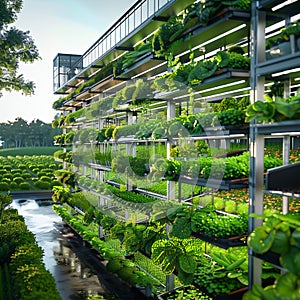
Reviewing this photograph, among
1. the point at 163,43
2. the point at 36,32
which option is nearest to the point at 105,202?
the point at 163,43

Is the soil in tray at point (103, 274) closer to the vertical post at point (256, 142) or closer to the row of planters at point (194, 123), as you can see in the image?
the row of planters at point (194, 123)

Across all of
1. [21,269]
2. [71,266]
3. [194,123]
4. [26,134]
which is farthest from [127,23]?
[26,134]

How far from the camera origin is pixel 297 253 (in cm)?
416

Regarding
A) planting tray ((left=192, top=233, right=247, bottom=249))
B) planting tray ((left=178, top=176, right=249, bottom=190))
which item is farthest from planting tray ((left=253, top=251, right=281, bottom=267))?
planting tray ((left=178, top=176, right=249, bottom=190))

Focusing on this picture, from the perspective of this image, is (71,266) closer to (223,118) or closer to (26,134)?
(223,118)

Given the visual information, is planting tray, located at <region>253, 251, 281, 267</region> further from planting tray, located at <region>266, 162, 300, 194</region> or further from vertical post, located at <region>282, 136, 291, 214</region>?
vertical post, located at <region>282, 136, 291, 214</region>

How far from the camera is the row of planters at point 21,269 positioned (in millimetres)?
6957

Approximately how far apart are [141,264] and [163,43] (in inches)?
227

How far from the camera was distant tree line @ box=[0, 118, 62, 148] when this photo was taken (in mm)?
87000

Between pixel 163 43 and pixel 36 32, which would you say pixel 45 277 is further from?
pixel 36 32

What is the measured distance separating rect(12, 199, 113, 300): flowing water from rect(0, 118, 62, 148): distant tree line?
67.1 meters

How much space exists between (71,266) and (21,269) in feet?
14.6

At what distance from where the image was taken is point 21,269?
787cm

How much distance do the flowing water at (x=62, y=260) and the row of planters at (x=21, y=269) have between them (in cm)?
138
